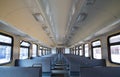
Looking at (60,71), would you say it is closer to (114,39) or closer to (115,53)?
(115,53)

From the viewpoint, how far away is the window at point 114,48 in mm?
4184

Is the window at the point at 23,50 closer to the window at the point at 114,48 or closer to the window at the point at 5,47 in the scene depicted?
the window at the point at 5,47

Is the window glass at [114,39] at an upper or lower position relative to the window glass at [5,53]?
upper

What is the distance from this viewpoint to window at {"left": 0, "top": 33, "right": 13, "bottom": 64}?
4.21 metres

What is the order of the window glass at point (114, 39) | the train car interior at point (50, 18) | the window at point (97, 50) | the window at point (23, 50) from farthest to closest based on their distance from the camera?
the window at point (23, 50) → the window at point (97, 50) → the window glass at point (114, 39) → the train car interior at point (50, 18)

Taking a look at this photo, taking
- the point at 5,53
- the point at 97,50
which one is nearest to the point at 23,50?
the point at 5,53

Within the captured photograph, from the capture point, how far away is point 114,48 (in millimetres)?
4480

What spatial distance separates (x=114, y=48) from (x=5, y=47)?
11.4 ft

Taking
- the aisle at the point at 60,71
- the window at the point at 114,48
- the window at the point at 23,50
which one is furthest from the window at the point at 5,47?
the window at the point at 114,48

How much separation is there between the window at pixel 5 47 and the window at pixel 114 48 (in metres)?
3.39

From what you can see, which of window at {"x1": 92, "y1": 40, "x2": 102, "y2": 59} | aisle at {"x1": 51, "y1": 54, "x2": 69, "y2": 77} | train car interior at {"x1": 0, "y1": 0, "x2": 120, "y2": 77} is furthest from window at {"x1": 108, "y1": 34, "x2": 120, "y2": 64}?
aisle at {"x1": 51, "y1": 54, "x2": 69, "y2": 77}

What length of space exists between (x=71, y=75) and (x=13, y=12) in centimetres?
352

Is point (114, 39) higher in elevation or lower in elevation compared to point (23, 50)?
higher

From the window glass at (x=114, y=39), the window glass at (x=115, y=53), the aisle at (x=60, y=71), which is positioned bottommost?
the aisle at (x=60, y=71)
